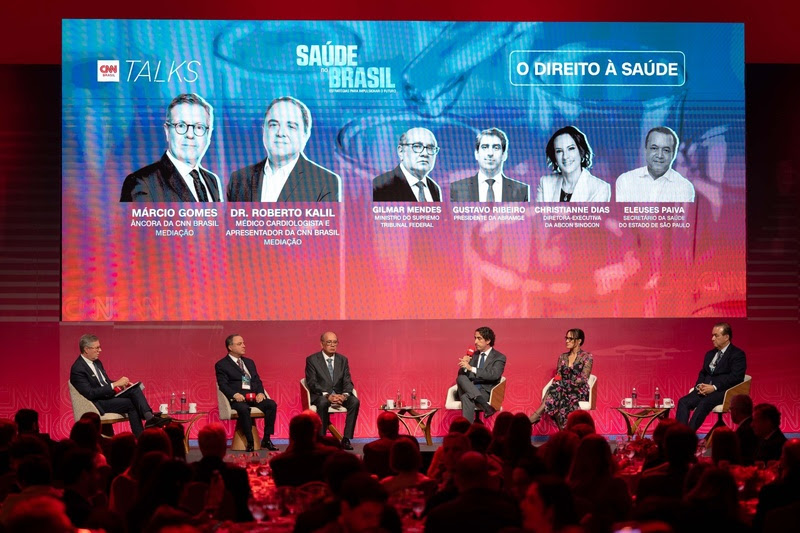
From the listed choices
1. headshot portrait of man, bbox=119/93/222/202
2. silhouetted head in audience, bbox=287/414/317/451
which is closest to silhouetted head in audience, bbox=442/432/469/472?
silhouetted head in audience, bbox=287/414/317/451

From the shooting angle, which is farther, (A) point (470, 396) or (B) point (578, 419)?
(A) point (470, 396)

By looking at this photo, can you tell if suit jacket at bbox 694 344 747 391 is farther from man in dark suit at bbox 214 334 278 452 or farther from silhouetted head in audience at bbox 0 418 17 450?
silhouetted head in audience at bbox 0 418 17 450

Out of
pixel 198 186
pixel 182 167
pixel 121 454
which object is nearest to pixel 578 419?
pixel 121 454

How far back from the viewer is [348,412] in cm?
894

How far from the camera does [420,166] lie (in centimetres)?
926

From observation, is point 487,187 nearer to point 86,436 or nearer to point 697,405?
point 697,405

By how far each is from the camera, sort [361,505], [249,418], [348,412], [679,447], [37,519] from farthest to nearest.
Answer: [348,412] < [249,418] < [679,447] < [361,505] < [37,519]

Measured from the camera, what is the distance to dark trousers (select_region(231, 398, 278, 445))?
8680mm

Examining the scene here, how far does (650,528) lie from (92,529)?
7.06 ft

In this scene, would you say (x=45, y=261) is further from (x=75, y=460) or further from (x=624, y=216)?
(x=75, y=460)

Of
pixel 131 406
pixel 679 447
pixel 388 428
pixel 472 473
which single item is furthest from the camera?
pixel 131 406

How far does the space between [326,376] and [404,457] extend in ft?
15.5

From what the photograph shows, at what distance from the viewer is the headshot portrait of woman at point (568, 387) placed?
8820 mm

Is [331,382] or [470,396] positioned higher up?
[331,382]
